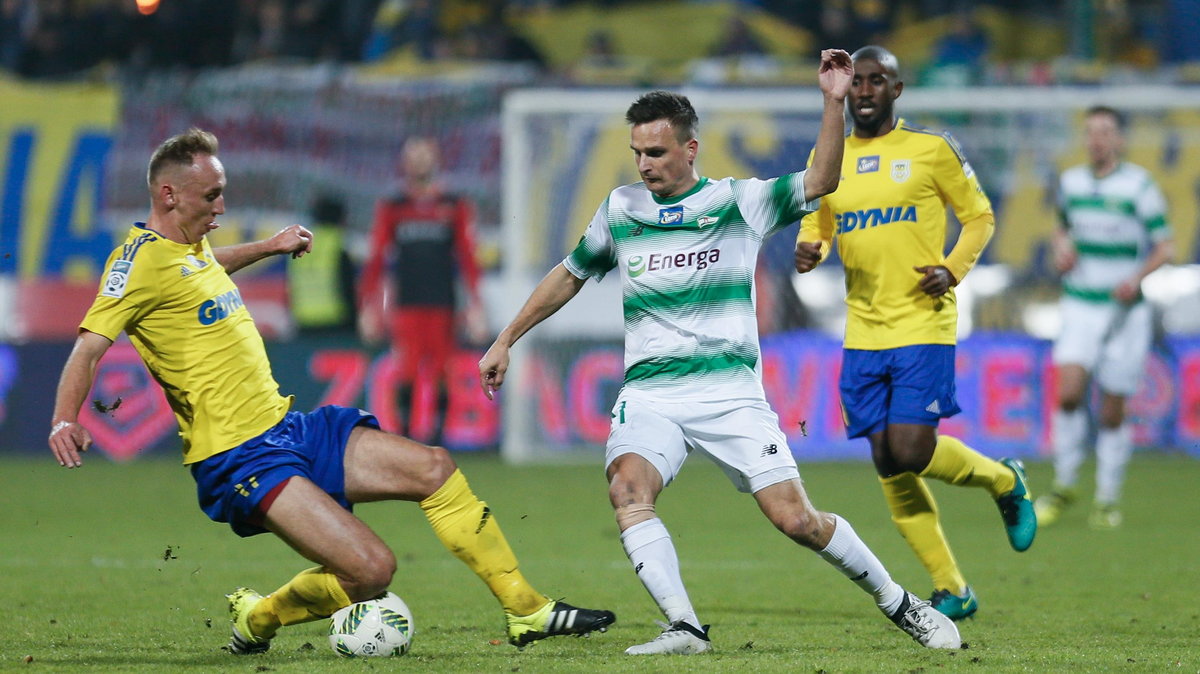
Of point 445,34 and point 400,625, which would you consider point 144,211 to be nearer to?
point 445,34

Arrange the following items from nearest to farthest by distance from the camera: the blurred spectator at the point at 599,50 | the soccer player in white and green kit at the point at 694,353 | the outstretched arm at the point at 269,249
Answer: the soccer player in white and green kit at the point at 694,353 < the outstretched arm at the point at 269,249 < the blurred spectator at the point at 599,50

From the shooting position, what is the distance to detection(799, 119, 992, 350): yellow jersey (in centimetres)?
688

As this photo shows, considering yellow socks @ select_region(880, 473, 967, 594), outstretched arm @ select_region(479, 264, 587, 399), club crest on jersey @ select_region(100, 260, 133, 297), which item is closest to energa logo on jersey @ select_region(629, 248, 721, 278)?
outstretched arm @ select_region(479, 264, 587, 399)

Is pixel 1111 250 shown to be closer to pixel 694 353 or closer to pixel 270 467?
pixel 694 353

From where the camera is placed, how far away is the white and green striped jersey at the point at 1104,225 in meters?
10.6

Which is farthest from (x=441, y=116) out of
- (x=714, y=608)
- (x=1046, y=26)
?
(x=714, y=608)

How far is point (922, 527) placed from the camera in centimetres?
675

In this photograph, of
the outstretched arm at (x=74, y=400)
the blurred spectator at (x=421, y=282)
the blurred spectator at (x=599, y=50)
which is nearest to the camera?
the outstretched arm at (x=74, y=400)

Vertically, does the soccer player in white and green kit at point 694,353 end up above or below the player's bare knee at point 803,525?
above

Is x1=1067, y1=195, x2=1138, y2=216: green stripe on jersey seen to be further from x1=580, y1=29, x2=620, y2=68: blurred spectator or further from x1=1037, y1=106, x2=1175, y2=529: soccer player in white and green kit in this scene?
x1=580, y1=29, x2=620, y2=68: blurred spectator

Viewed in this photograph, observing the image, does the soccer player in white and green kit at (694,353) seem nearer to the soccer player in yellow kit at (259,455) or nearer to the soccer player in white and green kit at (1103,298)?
the soccer player in yellow kit at (259,455)

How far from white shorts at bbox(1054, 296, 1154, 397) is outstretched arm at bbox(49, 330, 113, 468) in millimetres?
7084

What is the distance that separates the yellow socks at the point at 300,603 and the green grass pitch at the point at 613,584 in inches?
5.0

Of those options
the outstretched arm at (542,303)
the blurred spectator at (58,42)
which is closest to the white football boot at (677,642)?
the outstretched arm at (542,303)
